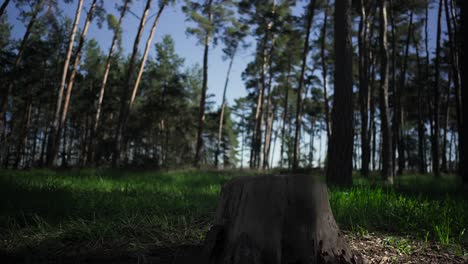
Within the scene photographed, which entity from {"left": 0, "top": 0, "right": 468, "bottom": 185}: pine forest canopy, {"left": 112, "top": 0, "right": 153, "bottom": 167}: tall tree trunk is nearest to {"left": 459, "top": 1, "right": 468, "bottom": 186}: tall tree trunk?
{"left": 0, "top": 0, "right": 468, "bottom": 185}: pine forest canopy

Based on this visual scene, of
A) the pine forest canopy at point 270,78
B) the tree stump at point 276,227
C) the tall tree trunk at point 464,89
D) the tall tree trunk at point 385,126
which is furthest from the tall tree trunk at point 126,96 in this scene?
the tall tree trunk at point 464,89

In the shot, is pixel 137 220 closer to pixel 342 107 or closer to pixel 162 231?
pixel 162 231

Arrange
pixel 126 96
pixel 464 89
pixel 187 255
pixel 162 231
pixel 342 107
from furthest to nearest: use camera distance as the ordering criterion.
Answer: pixel 126 96, pixel 342 107, pixel 464 89, pixel 162 231, pixel 187 255

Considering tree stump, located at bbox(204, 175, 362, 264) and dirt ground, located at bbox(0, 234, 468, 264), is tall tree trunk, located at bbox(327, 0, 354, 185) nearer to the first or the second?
dirt ground, located at bbox(0, 234, 468, 264)

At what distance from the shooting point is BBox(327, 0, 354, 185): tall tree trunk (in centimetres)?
584

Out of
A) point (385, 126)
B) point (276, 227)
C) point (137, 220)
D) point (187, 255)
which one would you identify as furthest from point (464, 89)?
point (137, 220)

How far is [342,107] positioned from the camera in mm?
5934

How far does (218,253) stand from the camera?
1651 millimetres

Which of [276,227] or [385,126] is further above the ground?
[385,126]

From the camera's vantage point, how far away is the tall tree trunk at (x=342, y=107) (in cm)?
584

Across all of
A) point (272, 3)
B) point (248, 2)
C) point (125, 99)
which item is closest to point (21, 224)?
point (125, 99)

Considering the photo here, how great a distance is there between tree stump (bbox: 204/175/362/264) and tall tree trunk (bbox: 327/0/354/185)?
446 cm

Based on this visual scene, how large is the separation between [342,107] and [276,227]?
16.4ft

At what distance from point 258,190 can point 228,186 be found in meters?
0.26
